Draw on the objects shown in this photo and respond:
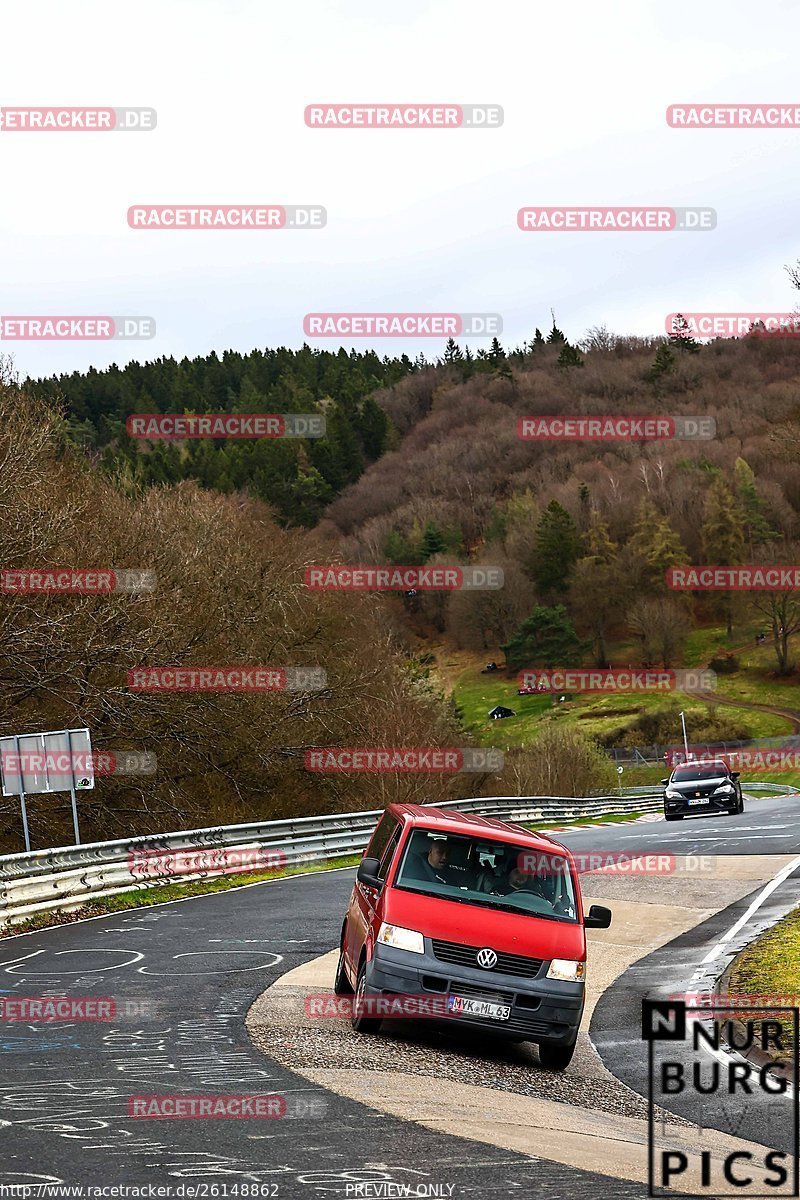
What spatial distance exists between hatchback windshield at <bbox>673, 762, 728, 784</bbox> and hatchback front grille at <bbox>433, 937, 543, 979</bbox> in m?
28.6

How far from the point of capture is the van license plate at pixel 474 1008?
33.7ft

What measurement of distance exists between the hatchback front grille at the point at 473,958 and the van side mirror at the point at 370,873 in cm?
90

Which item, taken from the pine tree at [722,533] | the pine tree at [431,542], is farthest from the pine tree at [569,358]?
the pine tree at [431,542]

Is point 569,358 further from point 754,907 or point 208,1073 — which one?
point 208,1073

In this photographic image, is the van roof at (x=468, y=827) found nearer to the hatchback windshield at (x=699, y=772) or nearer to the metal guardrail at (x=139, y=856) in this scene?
the metal guardrail at (x=139, y=856)

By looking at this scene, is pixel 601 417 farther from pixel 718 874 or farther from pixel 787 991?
pixel 787 991

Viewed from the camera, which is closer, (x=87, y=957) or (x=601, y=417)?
(x=87, y=957)

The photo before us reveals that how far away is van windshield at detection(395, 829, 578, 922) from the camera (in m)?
11.0

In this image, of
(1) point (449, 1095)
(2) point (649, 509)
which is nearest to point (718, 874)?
(1) point (449, 1095)

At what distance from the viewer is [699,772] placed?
38719mm

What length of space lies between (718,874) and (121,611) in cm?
1411

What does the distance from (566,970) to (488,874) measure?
1.08 meters

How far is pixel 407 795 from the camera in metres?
43.5

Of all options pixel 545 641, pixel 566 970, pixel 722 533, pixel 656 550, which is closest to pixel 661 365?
pixel 722 533
